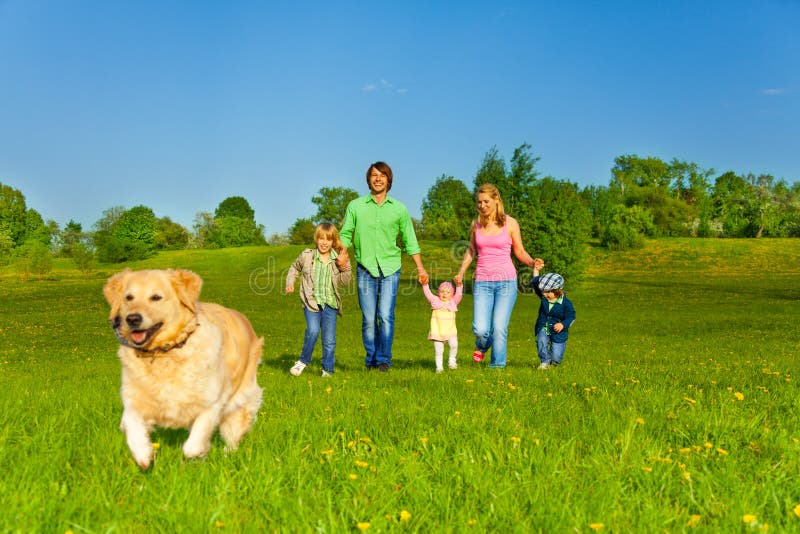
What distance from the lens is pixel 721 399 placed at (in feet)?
18.1

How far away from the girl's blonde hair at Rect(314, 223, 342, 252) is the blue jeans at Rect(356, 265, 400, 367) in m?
0.64

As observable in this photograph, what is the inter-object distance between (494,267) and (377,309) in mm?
2110

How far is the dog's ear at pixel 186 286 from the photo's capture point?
154 inches

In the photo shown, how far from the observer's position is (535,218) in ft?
133

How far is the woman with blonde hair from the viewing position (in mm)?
9492

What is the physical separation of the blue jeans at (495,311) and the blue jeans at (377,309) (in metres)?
1.44

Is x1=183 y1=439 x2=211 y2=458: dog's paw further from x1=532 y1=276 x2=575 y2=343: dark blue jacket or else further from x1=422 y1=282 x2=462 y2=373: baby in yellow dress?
x1=532 y1=276 x2=575 y2=343: dark blue jacket

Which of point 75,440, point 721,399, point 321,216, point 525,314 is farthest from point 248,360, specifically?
point 321,216

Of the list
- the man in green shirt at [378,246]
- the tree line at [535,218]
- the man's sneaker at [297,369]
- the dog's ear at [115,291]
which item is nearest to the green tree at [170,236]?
the tree line at [535,218]

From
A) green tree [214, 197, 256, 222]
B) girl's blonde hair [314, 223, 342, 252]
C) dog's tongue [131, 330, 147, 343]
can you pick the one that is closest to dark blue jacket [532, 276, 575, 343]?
girl's blonde hair [314, 223, 342, 252]

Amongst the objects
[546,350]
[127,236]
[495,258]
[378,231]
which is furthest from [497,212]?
[127,236]

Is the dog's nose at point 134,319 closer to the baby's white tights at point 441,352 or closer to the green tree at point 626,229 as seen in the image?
the baby's white tights at point 441,352

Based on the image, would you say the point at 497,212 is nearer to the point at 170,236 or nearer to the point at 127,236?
the point at 127,236

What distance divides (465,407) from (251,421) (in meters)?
2.01
